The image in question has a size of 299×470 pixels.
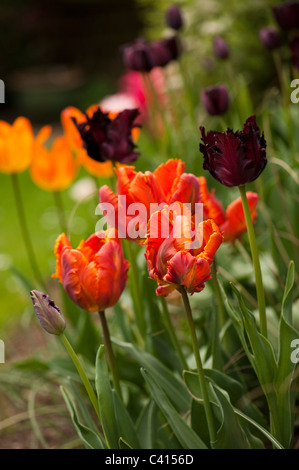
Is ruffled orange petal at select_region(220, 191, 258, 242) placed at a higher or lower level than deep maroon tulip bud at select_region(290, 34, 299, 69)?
lower

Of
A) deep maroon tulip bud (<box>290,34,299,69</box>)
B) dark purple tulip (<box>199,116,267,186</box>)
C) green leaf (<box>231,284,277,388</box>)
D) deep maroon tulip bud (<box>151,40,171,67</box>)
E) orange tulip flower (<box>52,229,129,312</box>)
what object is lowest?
green leaf (<box>231,284,277,388</box>)

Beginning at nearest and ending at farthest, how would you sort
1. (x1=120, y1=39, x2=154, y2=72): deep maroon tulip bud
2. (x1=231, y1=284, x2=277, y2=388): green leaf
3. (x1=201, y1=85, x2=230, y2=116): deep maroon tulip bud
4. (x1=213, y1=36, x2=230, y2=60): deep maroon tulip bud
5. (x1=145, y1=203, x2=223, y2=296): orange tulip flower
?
(x1=145, y1=203, x2=223, y2=296): orange tulip flower
(x1=231, y1=284, x2=277, y2=388): green leaf
(x1=201, y1=85, x2=230, y2=116): deep maroon tulip bud
(x1=120, y1=39, x2=154, y2=72): deep maroon tulip bud
(x1=213, y1=36, x2=230, y2=60): deep maroon tulip bud

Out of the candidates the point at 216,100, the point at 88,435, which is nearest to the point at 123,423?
the point at 88,435

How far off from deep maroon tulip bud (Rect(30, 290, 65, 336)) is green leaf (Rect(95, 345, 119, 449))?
0.09 m

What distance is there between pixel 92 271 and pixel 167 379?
0.26m

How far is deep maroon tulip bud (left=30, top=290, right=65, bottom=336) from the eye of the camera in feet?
2.68

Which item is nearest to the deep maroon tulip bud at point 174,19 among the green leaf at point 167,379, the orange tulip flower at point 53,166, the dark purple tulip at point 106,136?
the orange tulip flower at point 53,166

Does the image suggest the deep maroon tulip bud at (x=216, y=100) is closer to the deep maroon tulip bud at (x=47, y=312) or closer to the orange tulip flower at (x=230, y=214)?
the orange tulip flower at (x=230, y=214)

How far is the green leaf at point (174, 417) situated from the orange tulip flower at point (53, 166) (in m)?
0.91

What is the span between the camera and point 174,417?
2.92ft

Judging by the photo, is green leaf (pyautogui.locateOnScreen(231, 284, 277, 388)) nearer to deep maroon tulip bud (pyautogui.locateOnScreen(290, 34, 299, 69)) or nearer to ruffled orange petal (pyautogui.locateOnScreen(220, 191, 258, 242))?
ruffled orange petal (pyautogui.locateOnScreen(220, 191, 258, 242))

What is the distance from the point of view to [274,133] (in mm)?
2057

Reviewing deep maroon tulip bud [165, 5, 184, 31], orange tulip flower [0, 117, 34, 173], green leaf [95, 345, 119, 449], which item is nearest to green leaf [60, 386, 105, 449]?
green leaf [95, 345, 119, 449]
